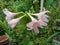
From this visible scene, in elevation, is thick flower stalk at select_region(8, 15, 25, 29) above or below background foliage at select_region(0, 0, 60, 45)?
above

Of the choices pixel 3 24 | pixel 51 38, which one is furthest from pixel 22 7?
pixel 51 38

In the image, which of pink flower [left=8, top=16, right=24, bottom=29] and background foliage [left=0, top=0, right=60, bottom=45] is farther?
background foliage [left=0, top=0, right=60, bottom=45]

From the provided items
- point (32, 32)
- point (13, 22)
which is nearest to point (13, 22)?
point (13, 22)

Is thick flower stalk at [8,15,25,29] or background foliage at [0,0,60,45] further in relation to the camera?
background foliage at [0,0,60,45]

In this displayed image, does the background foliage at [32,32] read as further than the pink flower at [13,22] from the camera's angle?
Yes

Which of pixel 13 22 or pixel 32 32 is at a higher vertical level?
pixel 13 22

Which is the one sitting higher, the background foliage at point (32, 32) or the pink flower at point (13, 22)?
the pink flower at point (13, 22)

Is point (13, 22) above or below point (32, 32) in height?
above

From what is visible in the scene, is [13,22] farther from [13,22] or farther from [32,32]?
[32,32]

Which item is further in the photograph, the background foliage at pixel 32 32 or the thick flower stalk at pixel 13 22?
the background foliage at pixel 32 32

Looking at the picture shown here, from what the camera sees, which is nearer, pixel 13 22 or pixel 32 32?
pixel 13 22

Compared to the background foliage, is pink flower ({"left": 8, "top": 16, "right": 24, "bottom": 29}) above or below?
above

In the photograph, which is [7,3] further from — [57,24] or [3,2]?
[57,24]

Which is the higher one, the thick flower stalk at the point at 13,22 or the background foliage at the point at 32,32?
A: the thick flower stalk at the point at 13,22
